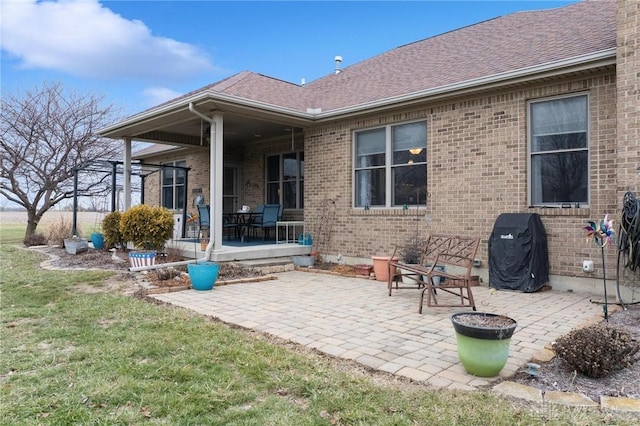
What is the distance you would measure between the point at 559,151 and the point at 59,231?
1470cm

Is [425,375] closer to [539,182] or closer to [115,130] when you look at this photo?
[539,182]

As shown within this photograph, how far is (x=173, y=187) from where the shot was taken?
1528 cm

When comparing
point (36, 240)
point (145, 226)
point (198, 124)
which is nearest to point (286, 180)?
point (198, 124)

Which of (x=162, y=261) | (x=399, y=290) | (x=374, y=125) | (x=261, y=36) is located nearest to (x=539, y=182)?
(x=399, y=290)

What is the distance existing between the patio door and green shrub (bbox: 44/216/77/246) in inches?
185

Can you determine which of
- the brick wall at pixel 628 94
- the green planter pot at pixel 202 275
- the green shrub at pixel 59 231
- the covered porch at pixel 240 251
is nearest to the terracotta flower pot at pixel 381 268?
the covered porch at pixel 240 251

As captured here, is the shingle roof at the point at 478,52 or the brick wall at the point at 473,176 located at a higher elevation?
the shingle roof at the point at 478,52

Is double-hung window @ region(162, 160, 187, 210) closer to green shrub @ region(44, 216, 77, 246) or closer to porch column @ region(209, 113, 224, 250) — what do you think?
green shrub @ region(44, 216, 77, 246)

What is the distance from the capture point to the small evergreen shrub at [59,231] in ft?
44.7

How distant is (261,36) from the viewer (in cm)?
1409

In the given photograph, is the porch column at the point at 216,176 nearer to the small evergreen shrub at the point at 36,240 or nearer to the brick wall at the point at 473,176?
the brick wall at the point at 473,176

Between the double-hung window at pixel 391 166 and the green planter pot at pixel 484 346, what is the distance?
17.1 ft

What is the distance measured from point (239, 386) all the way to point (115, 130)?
958 cm

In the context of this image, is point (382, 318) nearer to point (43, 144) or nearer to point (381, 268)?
point (381, 268)
